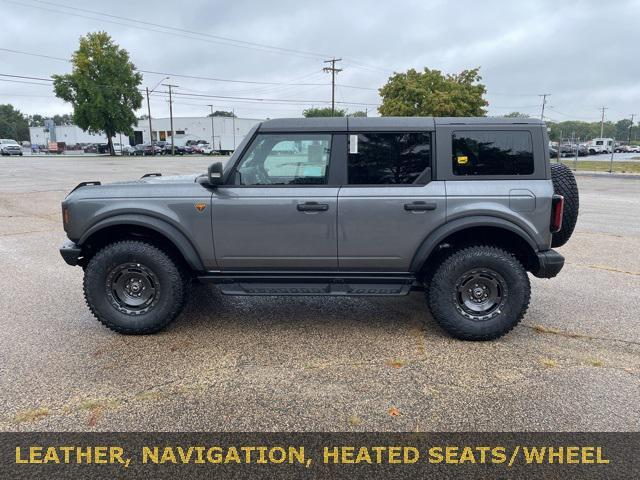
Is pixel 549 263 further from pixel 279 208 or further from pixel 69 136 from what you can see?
pixel 69 136

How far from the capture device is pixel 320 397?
10.5 feet

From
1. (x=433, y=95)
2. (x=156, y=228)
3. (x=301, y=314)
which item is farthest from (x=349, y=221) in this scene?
(x=433, y=95)

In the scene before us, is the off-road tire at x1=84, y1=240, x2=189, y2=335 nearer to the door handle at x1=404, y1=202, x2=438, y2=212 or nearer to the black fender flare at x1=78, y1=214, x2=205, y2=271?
the black fender flare at x1=78, y1=214, x2=205, y2=271

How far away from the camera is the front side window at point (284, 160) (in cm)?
410

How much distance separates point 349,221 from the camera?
3.99 metres

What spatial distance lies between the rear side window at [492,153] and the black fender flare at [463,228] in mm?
401

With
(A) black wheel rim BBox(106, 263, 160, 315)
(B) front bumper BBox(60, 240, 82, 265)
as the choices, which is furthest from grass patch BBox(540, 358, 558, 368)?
(B) front bumper BBox(60, 240, 82, 265)

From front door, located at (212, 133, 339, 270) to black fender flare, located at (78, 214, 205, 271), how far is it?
0.80ft

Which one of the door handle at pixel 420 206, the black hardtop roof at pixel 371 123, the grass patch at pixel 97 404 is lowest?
the grass patch at pixel 97 404

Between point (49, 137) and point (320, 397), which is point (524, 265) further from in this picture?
point (49, 137)

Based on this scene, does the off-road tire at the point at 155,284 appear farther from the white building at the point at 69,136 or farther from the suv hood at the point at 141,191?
the white building at the point at 69,136

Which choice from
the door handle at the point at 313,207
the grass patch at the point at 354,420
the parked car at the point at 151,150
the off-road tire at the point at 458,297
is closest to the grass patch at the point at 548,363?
the off-road tire at the point at 458,297

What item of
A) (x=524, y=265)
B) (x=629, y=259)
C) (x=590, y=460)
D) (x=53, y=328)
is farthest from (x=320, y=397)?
(x=629, y=259)

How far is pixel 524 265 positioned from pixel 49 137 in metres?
101
